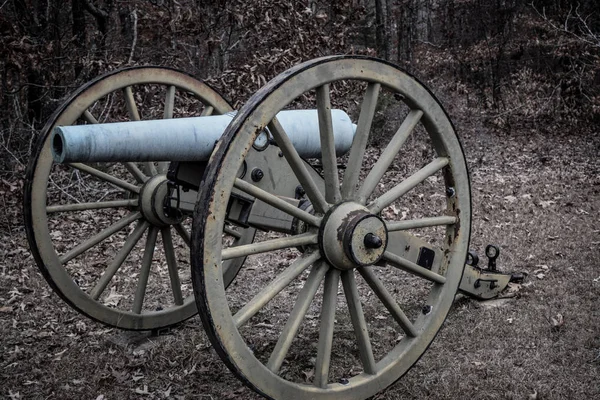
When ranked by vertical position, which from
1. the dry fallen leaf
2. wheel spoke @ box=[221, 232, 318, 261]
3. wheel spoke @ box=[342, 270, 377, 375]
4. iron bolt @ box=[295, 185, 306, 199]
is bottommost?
the dry fallen leaf

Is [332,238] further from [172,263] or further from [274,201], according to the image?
[172,263]

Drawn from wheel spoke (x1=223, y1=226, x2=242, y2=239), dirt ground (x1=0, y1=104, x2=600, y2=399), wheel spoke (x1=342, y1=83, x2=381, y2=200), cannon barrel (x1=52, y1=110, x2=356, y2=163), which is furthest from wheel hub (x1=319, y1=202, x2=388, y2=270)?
wheel spoke (x1=223, y1=226, x2=242, y2=239)

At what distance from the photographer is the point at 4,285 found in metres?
5.46

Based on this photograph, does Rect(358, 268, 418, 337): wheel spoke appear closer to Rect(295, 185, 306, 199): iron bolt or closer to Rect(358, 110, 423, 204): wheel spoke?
Rect(358, 110, 423, 204): wheel spoke

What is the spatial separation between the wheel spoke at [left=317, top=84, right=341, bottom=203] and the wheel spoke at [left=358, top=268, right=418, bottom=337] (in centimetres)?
42

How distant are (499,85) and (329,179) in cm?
993

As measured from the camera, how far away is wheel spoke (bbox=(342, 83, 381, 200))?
306cm

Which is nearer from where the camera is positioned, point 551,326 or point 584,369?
point 584,369

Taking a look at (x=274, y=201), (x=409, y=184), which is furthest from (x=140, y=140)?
(x=409, y=184)

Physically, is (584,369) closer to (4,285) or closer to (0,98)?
(4,285)

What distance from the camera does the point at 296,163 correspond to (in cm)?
289

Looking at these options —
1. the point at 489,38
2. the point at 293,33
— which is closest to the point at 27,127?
the point at 293,33

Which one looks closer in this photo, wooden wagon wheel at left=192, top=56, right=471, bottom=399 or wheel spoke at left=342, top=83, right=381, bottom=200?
wooden wagon wheel at left=192, top=56, right=471, bottom=399

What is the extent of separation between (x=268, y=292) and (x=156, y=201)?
147 centimetres
